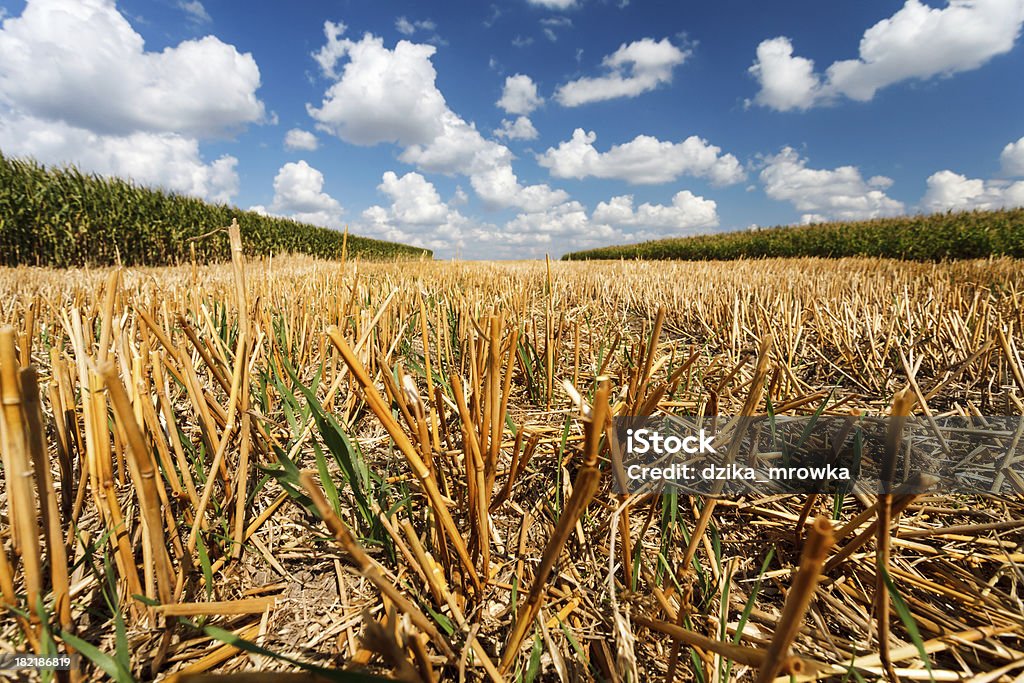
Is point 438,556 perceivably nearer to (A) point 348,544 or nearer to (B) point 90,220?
(A) point 348,544

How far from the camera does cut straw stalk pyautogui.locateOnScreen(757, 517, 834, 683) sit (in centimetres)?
31

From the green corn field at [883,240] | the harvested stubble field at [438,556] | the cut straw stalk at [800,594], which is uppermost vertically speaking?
the green corn field at [883,240]

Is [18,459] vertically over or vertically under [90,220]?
under

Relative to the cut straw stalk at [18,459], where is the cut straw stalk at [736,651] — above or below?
below

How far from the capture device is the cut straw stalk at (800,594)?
0.31 meters

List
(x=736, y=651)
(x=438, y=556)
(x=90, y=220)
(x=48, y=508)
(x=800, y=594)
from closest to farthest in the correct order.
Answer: (x=800, y=594), (x=736, y=651), (x=48, y=508), (x=438, y=556), (x=90, y=220)

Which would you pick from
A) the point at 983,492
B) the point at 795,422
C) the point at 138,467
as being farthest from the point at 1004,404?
→ the point at 138,467

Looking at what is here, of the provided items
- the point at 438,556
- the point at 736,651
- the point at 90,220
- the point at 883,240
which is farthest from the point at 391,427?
the point at 883,240

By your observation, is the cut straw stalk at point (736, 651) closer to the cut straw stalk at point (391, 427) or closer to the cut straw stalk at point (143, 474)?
the cut straw stalk at point (391, 427)

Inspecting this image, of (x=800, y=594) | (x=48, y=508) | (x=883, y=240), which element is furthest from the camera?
(x=883, y=240)

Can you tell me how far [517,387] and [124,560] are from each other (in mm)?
1231

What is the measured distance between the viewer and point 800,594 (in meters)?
0.34

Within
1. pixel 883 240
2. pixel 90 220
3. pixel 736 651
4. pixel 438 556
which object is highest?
pixel 90 220

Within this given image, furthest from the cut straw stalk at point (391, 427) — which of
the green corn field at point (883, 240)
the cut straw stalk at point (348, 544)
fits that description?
the green corn field at point (883, 240)
